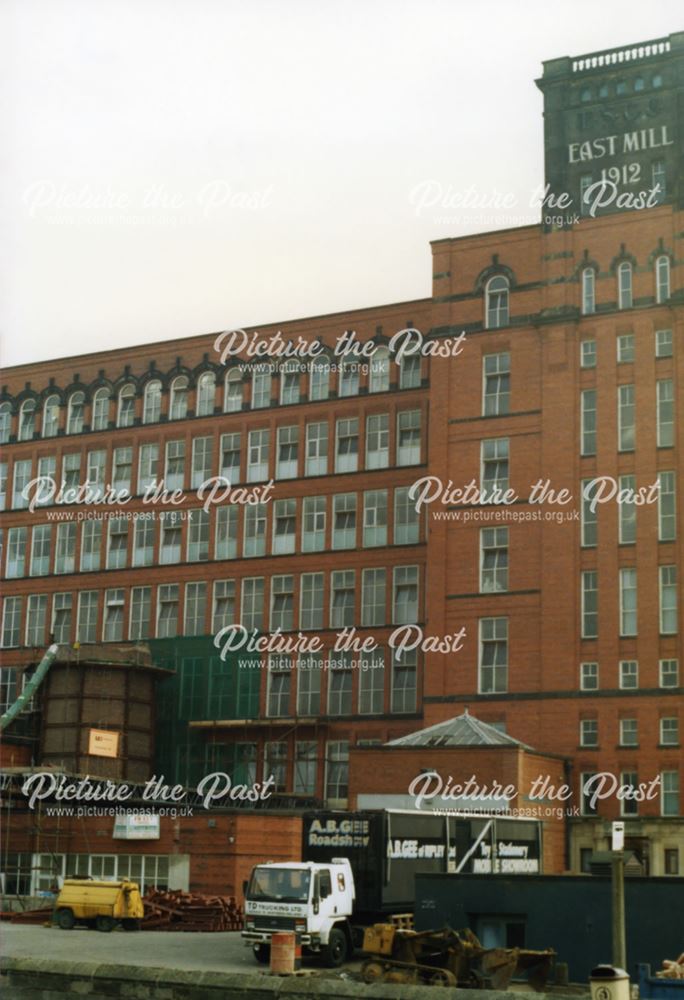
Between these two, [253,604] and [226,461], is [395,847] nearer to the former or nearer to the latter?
[253,604]

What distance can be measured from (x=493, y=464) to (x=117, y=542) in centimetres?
2413

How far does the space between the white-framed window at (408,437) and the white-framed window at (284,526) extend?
6.50 meters

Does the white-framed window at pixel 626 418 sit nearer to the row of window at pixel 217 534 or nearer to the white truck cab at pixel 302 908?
the row of window at pixel 217 534

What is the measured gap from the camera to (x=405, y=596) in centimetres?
7038

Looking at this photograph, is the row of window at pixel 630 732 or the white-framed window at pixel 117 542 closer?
the row of window at pixel 630 732

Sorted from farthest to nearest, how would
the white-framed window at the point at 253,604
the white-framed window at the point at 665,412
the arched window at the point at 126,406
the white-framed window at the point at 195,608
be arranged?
the arched window at the point at 126,406 → the white-framed window at the point at 195,608 → the white-framed window at the point at 253,604 → the white-framed window at the point at 665,412

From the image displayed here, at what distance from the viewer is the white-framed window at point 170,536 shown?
7744 centimetres

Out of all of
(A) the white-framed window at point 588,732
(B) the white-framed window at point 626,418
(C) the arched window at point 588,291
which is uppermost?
(C) the arched window at point 588,291

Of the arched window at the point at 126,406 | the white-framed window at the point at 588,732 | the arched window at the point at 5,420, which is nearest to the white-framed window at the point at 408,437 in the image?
the arched window at the point at 126,406

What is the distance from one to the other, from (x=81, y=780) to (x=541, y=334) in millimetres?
28600

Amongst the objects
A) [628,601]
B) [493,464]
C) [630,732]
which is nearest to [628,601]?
[628,601]

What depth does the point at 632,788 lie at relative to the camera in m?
59.0

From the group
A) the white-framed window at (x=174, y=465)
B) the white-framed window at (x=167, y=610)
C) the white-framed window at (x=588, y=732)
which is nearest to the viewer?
the white-framed window at (x=588, y=732)

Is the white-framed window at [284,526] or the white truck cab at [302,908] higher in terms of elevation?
the white-framed window at [284,526]
